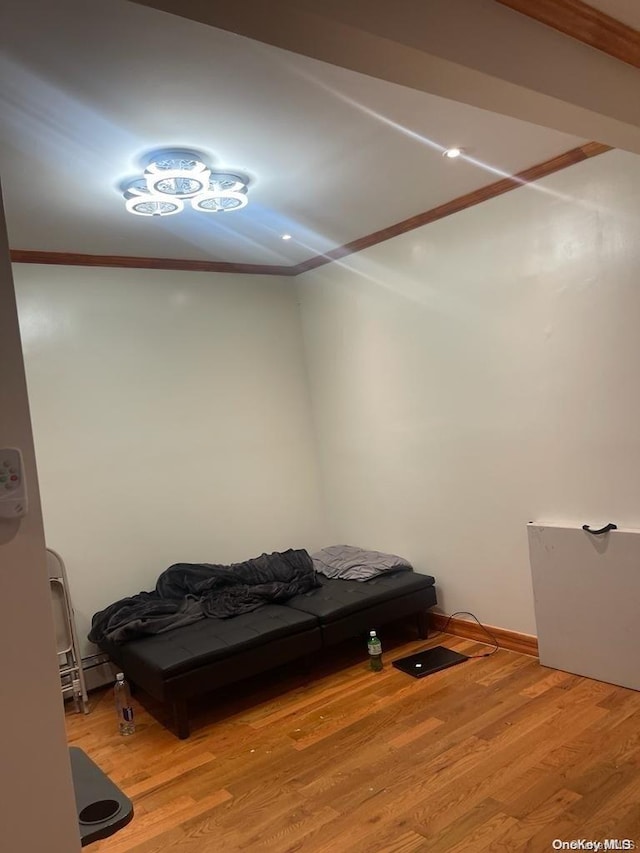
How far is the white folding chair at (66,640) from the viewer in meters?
3.47

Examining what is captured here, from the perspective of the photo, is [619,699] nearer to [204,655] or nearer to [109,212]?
[204,655]

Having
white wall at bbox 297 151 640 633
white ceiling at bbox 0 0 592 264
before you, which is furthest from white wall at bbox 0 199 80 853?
white wall at bbox 297 151 640 633

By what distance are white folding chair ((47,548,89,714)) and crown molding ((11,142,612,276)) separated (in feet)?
5.41

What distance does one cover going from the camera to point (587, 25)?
1.85 meters

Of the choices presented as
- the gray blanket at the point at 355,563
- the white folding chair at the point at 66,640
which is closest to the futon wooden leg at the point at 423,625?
the gray blanket at the point at 355,563

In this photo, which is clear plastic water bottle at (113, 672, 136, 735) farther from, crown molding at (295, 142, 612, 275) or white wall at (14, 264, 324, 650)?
crown molding at (295, 142, 612, 275)

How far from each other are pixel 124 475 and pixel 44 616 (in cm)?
269

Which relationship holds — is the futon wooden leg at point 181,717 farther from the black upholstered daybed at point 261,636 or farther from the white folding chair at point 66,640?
the white folding chair at point 66,640

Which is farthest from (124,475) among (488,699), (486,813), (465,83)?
(465,83)

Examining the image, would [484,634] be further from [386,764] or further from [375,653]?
[386,764]

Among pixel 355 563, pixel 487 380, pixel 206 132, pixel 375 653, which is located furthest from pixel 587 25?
pixel 355 563

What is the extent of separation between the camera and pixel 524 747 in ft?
8.61

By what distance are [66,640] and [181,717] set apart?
3.01ft

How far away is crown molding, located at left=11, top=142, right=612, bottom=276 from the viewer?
3.06 meters
